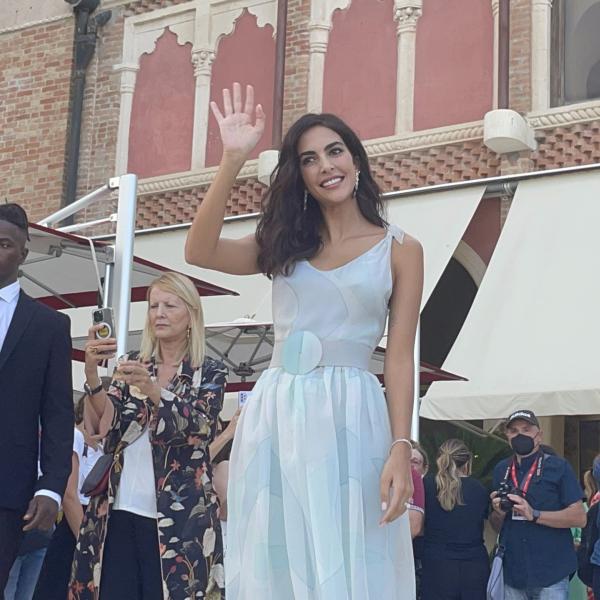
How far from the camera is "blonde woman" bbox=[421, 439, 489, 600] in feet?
28.0

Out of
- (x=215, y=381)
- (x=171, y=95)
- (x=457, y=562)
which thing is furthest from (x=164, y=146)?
(x=215, y=381)

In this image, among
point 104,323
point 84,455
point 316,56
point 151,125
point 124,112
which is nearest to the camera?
point 104,323

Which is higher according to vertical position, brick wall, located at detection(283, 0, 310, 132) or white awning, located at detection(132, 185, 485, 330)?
brick wall, located at detection(283, 0, 310, 132)

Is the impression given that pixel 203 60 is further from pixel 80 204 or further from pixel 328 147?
pixel 328 147

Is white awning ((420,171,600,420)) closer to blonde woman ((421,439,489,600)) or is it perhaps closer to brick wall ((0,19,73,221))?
blonde woman ((421,439,489,600))

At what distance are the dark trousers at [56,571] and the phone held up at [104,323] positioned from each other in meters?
1.30

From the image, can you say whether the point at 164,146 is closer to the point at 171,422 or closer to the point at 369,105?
the point at 369,105

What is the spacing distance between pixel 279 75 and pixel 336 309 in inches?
489

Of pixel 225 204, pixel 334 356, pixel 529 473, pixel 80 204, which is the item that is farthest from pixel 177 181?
pixel 334 356

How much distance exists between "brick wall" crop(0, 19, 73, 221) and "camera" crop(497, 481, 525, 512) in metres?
9.69

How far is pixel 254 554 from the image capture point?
327cm

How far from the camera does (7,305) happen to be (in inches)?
183

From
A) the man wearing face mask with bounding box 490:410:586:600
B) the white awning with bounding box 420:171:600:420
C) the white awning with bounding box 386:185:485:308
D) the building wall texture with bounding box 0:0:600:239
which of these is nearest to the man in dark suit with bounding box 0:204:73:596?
the man wearing face mask with bounding box 490:410:586:600

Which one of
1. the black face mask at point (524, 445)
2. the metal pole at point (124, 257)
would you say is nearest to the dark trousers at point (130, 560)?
the metal pole at point (124, 257)
